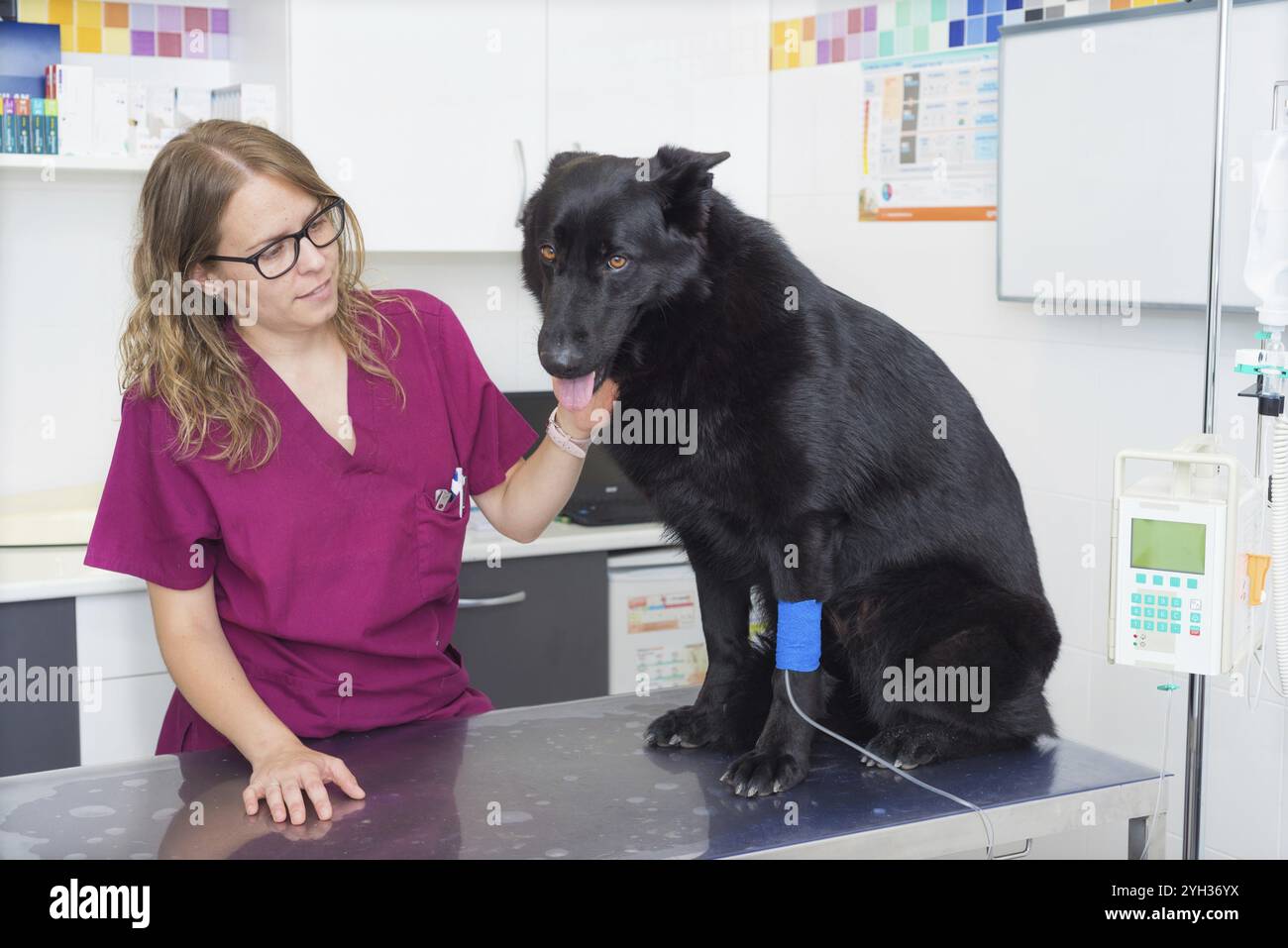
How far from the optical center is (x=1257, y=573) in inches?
56.2

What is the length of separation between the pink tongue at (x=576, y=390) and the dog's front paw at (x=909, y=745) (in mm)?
522

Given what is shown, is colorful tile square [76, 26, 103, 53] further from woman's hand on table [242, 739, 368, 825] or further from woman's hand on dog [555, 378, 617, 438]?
woman's hand on table [242, 739, 368, 825]

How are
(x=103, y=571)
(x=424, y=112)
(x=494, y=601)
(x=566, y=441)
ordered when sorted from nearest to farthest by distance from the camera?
(x=566, y=441)
(x=103, y=571)
(x=494, y=601)
(x=424, y=112)

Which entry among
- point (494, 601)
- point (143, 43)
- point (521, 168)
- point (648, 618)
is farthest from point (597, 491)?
point (143, 43)

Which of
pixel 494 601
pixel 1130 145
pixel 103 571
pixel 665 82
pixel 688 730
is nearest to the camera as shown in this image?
pixel 688 730

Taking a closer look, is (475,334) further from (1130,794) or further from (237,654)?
(1130,794)

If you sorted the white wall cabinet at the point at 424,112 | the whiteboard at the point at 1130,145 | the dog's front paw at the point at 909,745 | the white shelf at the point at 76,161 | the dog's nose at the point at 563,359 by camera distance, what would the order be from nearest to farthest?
the dog's nose at the point at 563,359, the dog's front paw at the point at 909,745, the whiteboard at the point at 1130,145, the white shelf at the point at 76,161, the white wall cabinet at the point at 424,112

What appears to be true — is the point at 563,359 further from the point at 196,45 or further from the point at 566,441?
the point at 196,45

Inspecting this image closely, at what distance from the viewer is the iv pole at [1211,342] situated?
1376 millimetres

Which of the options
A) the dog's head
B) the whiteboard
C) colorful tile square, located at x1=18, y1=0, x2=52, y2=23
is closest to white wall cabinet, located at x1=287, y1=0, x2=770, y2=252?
colorful tile square, located at x1=18, y1=0, x2=52, y2=23

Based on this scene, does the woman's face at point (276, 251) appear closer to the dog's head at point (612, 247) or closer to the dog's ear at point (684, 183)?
the dog's head at point (612, 247)

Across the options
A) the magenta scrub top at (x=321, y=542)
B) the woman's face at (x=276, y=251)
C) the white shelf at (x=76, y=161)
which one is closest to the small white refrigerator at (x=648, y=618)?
the magenta scrub top at (x=321, y=542)

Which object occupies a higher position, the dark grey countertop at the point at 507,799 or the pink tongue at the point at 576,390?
the pink tongue at the point at 576,390

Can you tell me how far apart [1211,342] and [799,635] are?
0.57 m
